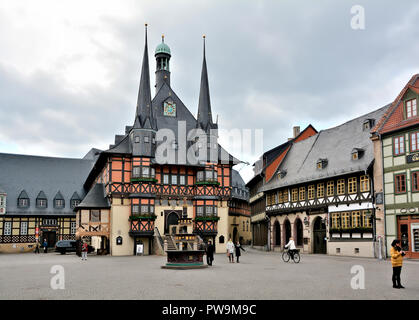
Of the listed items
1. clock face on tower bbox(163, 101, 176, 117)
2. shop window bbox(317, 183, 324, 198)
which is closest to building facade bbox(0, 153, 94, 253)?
clock face on tower bbox(163, 101, 176, 117)

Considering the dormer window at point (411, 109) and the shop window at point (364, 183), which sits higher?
the dormer window at point (411, 109)

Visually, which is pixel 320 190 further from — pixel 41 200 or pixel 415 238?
pixel 41 200

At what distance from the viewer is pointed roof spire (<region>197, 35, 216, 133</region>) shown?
49.8 m

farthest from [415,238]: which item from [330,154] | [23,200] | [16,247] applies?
[23,200]

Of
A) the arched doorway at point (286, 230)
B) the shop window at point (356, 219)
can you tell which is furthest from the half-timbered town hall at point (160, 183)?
the shop window at point (356, 219)

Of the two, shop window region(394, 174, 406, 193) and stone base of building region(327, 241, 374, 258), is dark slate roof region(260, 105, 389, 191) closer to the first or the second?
shop window region(394, 174, 406, 193)

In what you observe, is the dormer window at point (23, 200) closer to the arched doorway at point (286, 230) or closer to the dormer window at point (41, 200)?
the dormer window at point (41, 200)

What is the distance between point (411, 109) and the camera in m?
33.1

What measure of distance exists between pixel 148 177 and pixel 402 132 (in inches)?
892

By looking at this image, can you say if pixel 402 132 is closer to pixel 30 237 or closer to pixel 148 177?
pixel 148 177

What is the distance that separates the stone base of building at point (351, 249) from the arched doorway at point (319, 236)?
64.2 inches

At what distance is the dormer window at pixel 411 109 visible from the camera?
32.8 meters

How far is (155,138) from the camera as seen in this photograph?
47719mm
